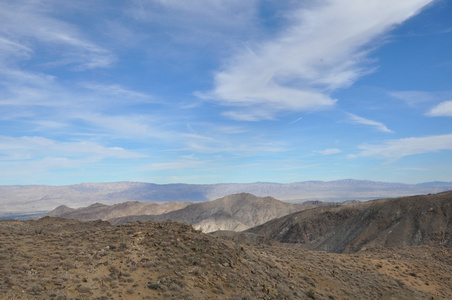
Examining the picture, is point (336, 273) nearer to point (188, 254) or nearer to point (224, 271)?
point (224, 271)

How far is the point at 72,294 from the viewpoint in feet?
41.2

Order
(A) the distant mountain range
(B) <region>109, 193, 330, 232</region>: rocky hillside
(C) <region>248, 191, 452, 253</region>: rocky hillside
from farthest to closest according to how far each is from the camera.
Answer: (B) <region>109, 193, 330, 232</region>: rocky hillside → (A) the distant mountain range → (C) <region>248, 191, 452, 253</region>: rocky hillside

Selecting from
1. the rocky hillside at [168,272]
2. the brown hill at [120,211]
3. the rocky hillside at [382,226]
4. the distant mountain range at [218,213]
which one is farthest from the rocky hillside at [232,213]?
the rocky hillside at [168,272]

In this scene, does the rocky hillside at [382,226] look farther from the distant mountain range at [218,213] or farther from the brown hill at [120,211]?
the brown hill at [120,211]

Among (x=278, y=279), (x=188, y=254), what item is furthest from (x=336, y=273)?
(x=188, y=254)

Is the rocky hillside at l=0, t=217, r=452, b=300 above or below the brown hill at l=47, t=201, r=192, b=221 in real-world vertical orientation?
above

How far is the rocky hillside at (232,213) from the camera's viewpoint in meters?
143

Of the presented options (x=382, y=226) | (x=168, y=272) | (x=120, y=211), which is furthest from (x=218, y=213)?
(x=168, y=272)

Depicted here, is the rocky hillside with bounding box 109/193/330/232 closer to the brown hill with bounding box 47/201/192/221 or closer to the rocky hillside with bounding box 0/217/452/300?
the brown hill with bounding box 47/201/192/221

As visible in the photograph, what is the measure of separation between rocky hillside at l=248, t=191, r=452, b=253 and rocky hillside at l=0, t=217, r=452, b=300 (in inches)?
1317

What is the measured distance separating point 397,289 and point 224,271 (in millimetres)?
15040

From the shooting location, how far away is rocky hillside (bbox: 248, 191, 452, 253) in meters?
54.7

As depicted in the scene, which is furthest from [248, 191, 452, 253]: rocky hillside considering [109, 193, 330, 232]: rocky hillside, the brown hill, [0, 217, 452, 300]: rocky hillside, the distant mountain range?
the brown hill

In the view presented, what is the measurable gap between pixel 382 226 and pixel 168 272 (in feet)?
195
